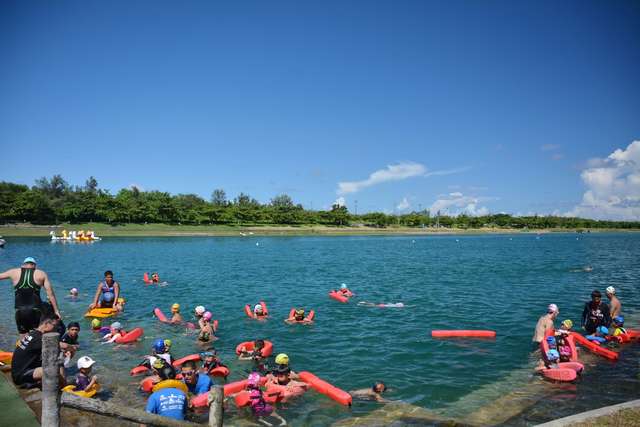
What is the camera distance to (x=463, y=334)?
19.5 metres

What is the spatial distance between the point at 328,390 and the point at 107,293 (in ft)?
48.9

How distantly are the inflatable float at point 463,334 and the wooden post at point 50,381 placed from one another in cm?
1650

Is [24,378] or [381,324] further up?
[24,378]

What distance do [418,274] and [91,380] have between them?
120ft

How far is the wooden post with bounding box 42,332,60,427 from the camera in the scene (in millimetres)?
6418

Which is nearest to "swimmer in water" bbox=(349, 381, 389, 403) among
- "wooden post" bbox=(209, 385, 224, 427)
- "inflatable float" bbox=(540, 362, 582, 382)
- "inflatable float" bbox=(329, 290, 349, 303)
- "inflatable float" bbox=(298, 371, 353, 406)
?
"inflatable float" bbox=(298, 371, 353, 406)

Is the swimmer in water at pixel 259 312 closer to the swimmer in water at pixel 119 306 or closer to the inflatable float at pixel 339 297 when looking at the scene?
the inflatable float at pixel 339 297

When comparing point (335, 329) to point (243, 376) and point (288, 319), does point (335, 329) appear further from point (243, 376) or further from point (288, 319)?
point (243, 376)

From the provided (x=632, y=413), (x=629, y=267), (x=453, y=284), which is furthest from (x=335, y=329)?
(x=629, y=267)

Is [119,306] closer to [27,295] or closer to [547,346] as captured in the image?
[27,295]

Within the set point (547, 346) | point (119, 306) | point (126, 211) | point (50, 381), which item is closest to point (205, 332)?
point (119, 306)

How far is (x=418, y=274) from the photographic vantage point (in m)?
43.6

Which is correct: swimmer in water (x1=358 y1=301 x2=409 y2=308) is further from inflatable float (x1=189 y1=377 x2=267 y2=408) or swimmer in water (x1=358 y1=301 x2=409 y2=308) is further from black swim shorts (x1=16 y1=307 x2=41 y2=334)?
black swim shorts (x1=16 y1=307 x2=41 y2=334)

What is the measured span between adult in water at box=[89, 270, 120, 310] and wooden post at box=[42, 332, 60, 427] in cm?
1553
